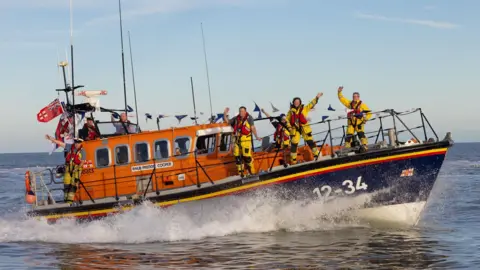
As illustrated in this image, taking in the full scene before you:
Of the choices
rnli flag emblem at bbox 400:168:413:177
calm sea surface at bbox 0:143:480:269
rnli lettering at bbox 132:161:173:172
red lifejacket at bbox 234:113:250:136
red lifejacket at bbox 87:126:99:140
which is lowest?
calm sea surface at bbox 0:143:480:269

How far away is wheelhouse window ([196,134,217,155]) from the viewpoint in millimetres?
14797

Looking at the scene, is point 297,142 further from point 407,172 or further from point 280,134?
point 407,172

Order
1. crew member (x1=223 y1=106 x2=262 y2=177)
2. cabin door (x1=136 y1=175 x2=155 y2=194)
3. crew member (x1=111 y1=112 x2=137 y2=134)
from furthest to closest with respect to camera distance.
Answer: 1. crew member (x1=111 y1=112 x2=137 y2=134)
2. cabin door (x1=136 y1=175 x2=155 y2=194)
3. crew member (x1=223 y1=106 x2=262 y2=177)

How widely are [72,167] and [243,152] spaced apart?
4129mm

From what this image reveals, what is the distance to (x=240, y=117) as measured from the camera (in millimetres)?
14023

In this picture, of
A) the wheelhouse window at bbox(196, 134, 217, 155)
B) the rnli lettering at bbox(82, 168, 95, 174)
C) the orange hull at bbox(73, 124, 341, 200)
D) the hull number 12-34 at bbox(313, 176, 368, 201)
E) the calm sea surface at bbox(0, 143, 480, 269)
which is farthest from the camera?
the rnli lettering at bbox(82, 168, 95, 174)

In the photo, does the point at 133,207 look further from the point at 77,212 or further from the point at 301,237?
the point at 301,237

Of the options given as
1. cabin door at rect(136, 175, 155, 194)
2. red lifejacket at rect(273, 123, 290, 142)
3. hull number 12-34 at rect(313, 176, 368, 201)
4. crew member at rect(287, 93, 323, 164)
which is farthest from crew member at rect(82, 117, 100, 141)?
hull number 12-34 at rect(313, 176, 368, 201)

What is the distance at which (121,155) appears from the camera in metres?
15.0

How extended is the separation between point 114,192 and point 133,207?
1.03 metres

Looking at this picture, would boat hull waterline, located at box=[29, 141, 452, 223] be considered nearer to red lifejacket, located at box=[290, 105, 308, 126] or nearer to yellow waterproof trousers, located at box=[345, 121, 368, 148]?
yellow waterproof trousers, located at box=[345, 121, 368, 148]

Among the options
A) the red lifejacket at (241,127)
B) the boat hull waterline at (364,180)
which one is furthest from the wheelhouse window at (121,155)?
the red lifejacket at (241,127)

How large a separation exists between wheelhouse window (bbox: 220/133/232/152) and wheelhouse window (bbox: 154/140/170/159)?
1.20m

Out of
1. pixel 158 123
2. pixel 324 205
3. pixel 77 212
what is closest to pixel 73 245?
pixel 77 212
